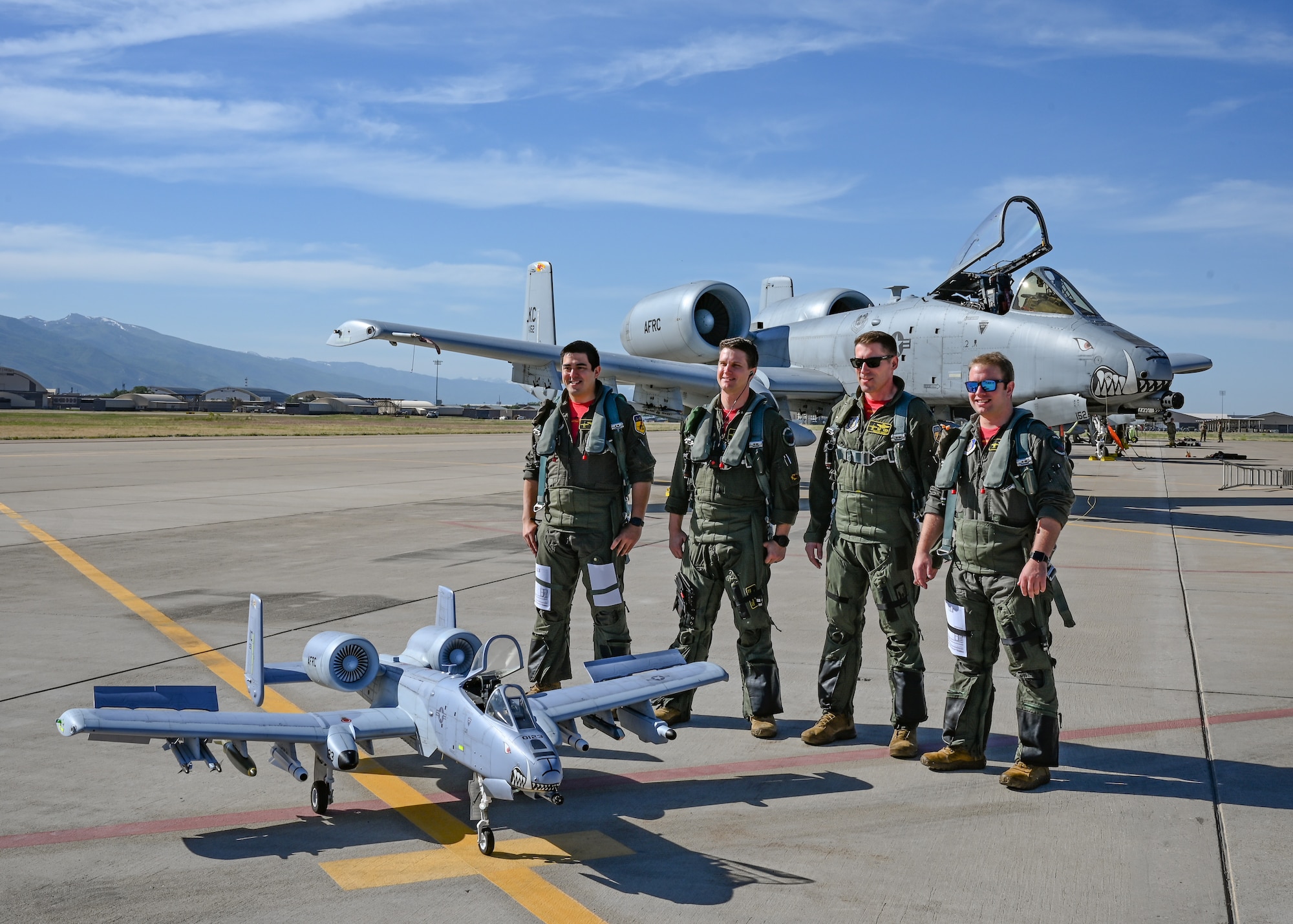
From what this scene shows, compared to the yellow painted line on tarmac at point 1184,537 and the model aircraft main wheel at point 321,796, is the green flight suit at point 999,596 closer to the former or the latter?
the model aircraft main wheel at point 321,796

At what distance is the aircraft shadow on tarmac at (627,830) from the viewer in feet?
12.3

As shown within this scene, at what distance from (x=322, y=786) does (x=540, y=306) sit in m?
22.7

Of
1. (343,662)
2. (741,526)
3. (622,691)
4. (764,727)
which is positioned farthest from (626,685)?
(343,662)

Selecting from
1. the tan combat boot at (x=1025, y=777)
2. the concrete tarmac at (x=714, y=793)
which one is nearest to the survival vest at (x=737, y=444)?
the concrete tarmac at (x=714, y=793)

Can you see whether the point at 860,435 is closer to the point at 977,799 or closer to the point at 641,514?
the point at 641,514

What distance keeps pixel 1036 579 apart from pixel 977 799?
1045mm

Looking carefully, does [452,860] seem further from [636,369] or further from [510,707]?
[636,369]

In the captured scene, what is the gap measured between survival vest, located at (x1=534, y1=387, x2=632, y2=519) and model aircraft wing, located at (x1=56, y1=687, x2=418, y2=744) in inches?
78.1

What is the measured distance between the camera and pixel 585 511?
5.90m

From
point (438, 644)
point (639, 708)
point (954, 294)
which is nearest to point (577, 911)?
point (639, 708)

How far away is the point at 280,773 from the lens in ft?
16.0

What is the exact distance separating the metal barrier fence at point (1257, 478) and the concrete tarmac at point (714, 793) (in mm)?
17428

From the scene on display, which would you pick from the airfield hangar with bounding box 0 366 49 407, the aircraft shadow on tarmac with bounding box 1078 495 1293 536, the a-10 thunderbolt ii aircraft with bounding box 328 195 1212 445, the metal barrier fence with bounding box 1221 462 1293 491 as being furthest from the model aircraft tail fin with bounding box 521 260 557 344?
the airfield hangar with bounding box 0 366 49 407

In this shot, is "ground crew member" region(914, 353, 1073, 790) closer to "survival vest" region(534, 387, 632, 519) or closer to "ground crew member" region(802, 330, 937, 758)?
"ground crew member" region(802, 330, 937, 758)
